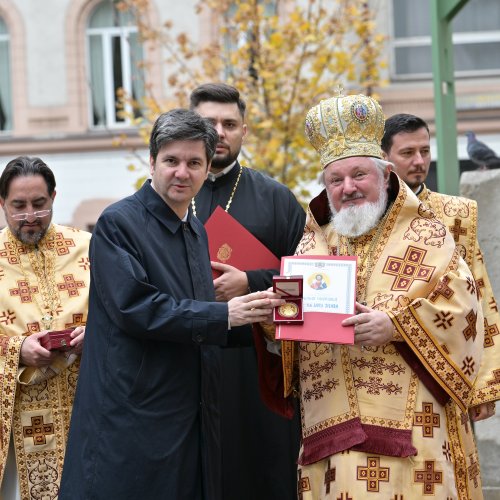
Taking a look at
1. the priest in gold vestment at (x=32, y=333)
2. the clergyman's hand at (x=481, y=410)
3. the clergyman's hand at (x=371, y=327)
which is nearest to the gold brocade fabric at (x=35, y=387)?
the priest in gold vestment at (x=32, y=333)

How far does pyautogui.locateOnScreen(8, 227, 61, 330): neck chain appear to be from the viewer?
5.34 meters

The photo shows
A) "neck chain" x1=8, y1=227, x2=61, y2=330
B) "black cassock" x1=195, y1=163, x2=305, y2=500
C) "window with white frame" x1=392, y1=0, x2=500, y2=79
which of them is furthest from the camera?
"window with white frame" x1=392, y1=0, x2=500, y2=79

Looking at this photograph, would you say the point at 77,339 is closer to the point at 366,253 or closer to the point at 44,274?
the point at 44,274

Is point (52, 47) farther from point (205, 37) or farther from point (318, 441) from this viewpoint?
point (318, 441)

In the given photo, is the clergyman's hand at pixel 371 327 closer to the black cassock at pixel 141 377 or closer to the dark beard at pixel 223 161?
the black cassock at pixel 141 377

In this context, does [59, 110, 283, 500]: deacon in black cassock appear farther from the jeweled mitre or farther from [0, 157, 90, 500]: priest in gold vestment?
[0, 157, 90, 500]: priest in gold vestment

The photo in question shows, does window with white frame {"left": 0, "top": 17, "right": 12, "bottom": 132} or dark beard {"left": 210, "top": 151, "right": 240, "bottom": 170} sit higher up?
window with white frame {"left": 0, "top": 17, "right": 12, "bottom": 132}

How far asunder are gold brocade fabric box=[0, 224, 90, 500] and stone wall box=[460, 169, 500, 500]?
2403 mm

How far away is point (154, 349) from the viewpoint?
4340 millimetres

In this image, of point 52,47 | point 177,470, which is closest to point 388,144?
point 177,470

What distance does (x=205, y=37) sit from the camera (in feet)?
61.0

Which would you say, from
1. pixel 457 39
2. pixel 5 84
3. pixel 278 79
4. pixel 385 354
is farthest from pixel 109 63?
pixel 385 354

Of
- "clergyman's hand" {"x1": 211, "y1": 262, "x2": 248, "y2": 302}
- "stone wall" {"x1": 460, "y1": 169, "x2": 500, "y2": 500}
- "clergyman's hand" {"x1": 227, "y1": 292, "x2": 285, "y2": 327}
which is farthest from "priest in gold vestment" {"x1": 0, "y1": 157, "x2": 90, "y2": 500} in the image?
"stone wall" {"x1": 460, "y1": 169, "x2": 500, "y2": 500}

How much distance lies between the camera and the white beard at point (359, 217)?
460 cm
